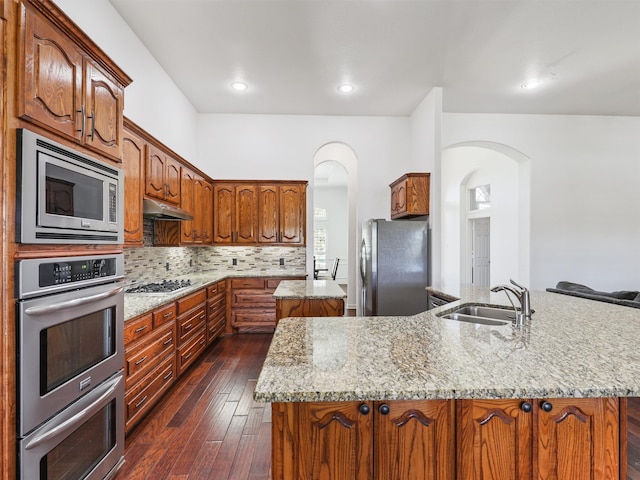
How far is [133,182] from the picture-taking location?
2.49m

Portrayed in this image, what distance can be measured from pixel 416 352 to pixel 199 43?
3.37m

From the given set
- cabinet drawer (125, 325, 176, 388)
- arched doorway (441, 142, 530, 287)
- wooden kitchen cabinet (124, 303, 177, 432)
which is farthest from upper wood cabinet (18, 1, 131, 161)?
arched doorway (441, 142, 530, 287)

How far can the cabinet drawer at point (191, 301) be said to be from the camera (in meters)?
2.87

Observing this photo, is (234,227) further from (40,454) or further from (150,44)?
(40,454)

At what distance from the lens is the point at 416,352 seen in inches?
50.8

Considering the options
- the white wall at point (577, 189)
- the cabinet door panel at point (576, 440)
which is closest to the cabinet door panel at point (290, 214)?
the white wall at point (577, 189)

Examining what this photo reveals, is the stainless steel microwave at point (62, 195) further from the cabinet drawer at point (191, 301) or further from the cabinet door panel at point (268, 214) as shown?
the cabinet door panel at point (268, 214)

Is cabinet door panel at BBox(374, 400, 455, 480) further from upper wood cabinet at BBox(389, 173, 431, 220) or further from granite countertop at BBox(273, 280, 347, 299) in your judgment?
upper wood cabinet at BBox(389, 173, 431, 220)

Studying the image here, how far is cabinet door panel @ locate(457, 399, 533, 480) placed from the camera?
3.53 ft

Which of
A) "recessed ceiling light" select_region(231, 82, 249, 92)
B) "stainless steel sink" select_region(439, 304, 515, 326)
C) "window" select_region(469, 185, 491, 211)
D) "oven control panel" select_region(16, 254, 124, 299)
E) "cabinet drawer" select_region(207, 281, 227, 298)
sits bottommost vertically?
"cabinet drawer" select_region(207, 281, 227, 298)

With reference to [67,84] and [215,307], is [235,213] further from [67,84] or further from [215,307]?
[67,84]

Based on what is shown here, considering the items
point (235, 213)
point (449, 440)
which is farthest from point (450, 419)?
point (235, 213)

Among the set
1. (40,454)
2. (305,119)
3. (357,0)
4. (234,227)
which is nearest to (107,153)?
(40,454)

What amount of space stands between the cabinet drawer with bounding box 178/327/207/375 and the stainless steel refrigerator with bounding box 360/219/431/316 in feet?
6.70
